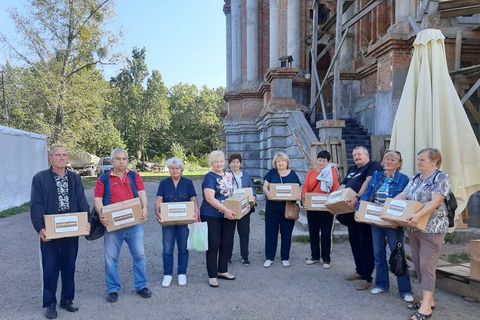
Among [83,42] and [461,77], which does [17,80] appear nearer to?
[83,42]

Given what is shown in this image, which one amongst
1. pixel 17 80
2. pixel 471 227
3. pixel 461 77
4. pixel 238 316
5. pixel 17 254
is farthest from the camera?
pixel 17 80

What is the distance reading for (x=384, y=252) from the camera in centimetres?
490

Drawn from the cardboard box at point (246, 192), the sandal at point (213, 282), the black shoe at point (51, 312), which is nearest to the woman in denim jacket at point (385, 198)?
the cardboard box at point (246, 192)

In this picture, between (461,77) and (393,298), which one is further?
(461,77)

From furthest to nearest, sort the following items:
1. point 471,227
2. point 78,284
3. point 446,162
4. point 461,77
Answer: point 461,77 < point 471,227 < point 78,284 < point 446,162

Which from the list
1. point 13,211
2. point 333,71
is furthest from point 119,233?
point 333,71

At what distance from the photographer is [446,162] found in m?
5.16

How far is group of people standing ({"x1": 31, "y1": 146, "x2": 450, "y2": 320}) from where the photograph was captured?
4.22m

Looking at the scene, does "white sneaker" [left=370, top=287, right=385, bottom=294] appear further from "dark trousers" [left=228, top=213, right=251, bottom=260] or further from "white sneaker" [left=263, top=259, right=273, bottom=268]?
"dark trousers" [left=228, top=213, right=251, bottom=260]

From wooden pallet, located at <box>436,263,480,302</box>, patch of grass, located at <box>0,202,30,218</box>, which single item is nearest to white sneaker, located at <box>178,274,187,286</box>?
wooden pallet, located at <box>436,263,480,302</box>

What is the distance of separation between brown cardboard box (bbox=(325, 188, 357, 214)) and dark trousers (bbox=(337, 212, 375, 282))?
20 centimetres

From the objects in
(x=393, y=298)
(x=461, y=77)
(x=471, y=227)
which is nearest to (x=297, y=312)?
(x=393, y=298)

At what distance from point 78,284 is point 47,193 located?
174 centimetres

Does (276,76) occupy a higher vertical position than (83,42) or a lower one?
lower
